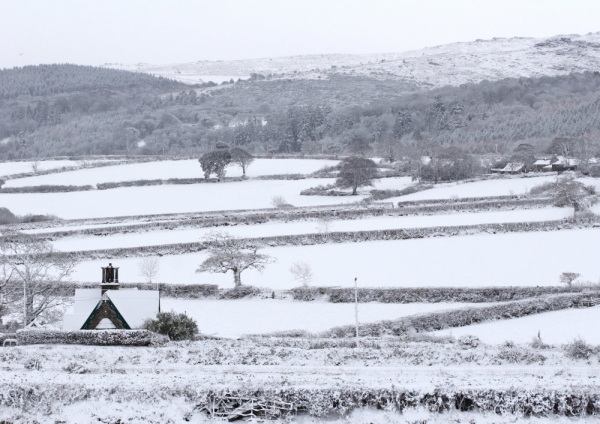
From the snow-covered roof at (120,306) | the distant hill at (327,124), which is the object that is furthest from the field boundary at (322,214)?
the distant hill at (327,124)

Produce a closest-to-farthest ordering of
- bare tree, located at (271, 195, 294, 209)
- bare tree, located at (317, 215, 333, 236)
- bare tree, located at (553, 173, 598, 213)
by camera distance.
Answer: bare tree, located at (317, 215, 333, 236)
bare tree, located at (553, 173, 598, 213)
bare tree, located at (271, 195, 294, 209)

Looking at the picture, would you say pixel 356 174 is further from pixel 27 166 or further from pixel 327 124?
pixel 327 124

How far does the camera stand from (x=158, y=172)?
78.1 m

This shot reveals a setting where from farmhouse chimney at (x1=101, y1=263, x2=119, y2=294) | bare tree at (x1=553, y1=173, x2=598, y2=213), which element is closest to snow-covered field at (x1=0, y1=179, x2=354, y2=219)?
bare tree at (x1=553, y1=173, x2=598, y2=213)

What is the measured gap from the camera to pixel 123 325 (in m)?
20.6

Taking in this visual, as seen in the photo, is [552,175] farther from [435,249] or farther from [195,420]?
[195,420]

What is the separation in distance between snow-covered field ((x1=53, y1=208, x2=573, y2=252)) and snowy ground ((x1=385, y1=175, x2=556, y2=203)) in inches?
344

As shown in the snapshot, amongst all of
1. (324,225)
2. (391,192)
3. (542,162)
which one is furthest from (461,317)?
(542,162)

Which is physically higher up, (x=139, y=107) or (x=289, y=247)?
(x=139, y=107)

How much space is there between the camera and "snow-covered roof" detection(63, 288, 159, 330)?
66.7ft

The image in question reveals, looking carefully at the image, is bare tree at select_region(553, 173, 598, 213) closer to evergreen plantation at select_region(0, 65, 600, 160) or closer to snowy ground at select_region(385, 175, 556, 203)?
snowy ground at select_region(385, 175, 556, 203)

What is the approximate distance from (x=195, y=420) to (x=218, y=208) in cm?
4298

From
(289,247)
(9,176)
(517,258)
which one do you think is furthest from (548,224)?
(9,176)

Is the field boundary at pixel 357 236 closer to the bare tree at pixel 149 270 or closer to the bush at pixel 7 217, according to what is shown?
the bare tree at pixel 149 270
